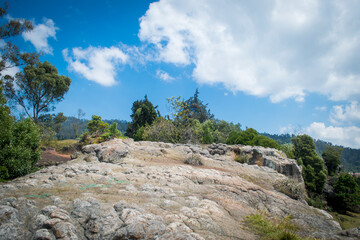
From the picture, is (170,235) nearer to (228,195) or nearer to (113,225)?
(113,225)

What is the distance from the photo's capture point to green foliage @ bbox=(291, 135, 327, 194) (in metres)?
34.7

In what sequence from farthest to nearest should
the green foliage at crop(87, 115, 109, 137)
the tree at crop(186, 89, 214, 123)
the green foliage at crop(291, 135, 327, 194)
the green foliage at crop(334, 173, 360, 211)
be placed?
the tree at crop(186, 89, 214, 123), the green foliage at crop(291, 135, 327, 194), the green foliage at crop(334, 173, 360, 211), the green foliage at crop(87, 115, 109, 137)

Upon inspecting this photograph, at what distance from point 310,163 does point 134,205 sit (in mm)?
44382

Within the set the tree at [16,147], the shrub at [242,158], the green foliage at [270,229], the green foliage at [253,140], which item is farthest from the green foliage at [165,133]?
the green foliage at [270,229]

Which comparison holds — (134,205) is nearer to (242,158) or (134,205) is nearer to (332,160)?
(242,158)

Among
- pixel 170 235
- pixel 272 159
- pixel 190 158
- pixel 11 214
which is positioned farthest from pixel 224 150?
pixel 11 214

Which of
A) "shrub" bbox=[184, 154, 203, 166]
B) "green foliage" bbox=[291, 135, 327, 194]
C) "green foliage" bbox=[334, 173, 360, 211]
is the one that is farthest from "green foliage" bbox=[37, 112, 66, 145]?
"green foliage" bbox=[334, 173, 360, 211]

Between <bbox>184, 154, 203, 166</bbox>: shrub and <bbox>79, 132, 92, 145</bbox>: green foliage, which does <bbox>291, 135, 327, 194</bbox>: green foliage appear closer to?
<bbox>184, 154, 203, 166</bbox>: shrub

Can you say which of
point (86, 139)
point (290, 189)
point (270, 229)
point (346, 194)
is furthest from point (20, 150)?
point (346, 194)

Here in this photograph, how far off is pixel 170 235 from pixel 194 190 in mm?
3531

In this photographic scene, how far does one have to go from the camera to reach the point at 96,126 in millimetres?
30766

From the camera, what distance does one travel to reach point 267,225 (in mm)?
5125

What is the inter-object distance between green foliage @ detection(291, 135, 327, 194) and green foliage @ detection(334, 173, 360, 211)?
2427mm

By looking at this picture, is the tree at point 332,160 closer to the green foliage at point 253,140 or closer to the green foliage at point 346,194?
the green foliage at point 346,194
